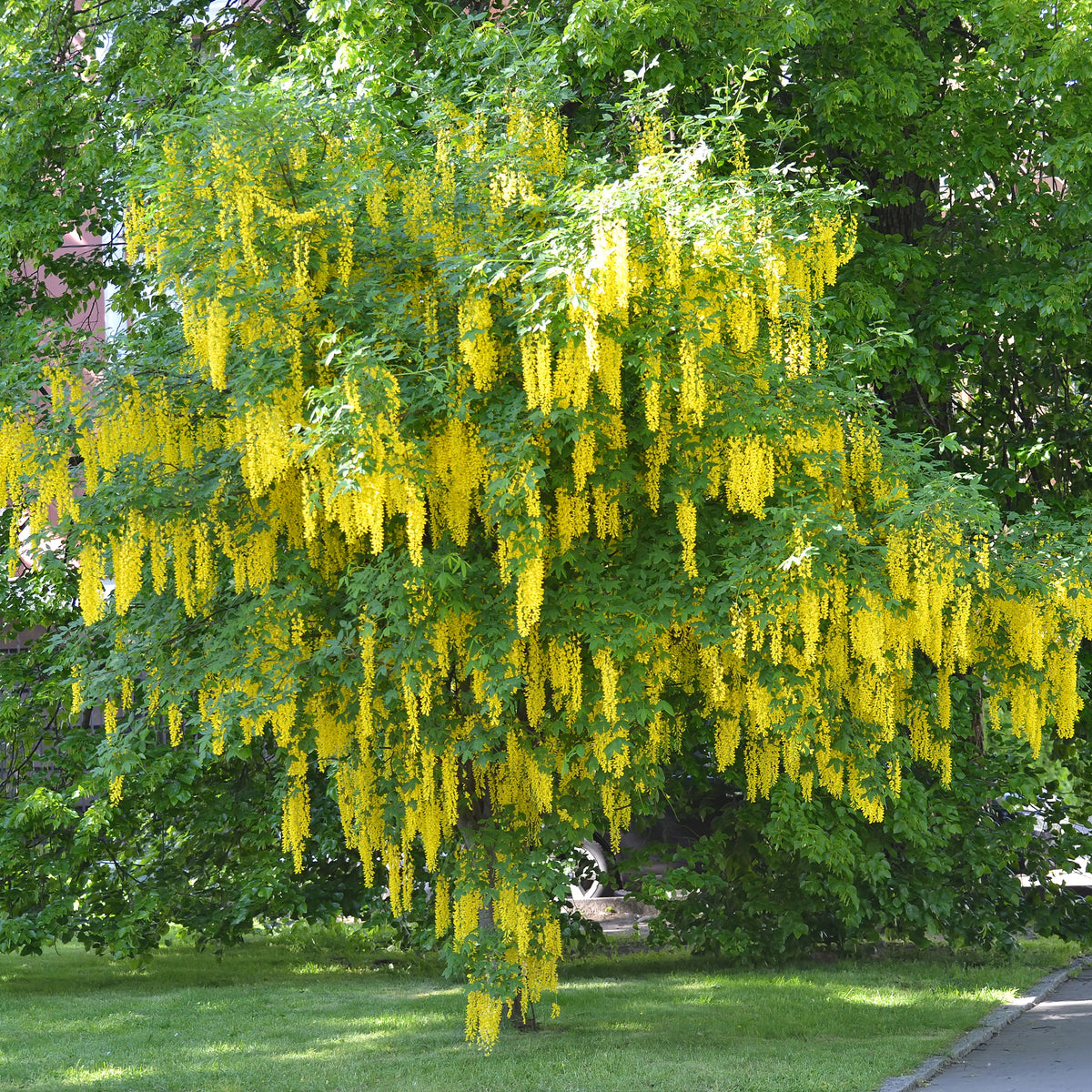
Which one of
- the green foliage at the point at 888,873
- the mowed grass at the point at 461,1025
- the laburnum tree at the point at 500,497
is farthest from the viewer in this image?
the green foliage at the point at 888,873

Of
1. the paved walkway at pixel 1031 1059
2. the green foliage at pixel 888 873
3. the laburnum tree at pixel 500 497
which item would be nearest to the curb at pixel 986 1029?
the paved walkway at pixel 1031 1059

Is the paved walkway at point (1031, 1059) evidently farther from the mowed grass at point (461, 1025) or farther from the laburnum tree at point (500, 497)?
the laburnum tree at point (500, 497)

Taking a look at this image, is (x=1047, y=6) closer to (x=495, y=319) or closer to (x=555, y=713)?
(x=495, y=319)

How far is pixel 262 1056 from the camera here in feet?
28.2

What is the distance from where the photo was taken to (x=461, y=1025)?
9.45 meters

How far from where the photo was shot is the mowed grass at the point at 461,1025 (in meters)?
7.83

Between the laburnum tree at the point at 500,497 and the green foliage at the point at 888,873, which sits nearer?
the laburnum tree at the point at 500,497

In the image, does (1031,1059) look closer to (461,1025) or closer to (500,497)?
(461,1025)

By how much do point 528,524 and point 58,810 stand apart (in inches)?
247

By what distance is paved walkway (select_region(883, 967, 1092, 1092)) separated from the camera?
7656 millimetres

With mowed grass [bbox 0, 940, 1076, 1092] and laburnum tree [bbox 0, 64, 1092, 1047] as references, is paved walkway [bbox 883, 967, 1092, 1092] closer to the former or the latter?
mowed grass [bbox 0, 940, 1076, 1092]

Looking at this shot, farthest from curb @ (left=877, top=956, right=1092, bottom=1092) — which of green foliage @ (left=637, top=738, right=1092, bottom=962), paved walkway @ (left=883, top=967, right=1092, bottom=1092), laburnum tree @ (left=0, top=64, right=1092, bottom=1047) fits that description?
laburnum tree @ (left=0, top=64, right=1092, bottom=1047)

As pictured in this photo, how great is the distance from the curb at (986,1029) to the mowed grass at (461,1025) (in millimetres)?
102

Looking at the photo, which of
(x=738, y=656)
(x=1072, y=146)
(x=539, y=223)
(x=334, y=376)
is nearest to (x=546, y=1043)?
(x=738, y=656)
